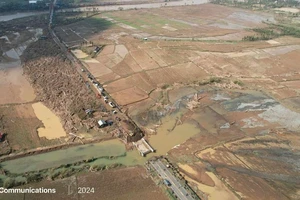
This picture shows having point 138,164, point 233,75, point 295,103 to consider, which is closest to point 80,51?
point 233,75

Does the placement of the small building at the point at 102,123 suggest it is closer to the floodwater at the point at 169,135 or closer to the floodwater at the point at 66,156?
the floodwater at the point at 66,156

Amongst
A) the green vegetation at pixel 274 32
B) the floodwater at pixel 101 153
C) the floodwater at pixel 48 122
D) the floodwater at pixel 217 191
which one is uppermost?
the green vegetation at pixel 274 32

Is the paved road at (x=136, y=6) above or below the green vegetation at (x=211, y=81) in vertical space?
above

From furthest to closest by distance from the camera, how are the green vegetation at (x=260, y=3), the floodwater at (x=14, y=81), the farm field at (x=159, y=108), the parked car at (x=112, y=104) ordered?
the green vegetation at (x=260, y=3)
the floodwater at (x=14, y=81)
the parked car at (x=112, y=104)
the farm field at (x=159, y=108)

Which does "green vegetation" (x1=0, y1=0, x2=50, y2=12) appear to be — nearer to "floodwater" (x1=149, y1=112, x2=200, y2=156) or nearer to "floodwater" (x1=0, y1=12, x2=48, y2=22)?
"floodwater" (x1=0, y1=12, x2=48, y2=22)

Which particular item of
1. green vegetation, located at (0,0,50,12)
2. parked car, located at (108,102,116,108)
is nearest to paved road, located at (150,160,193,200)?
parked car, located at (108,102,116,108)

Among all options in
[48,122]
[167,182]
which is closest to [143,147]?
[167,182]

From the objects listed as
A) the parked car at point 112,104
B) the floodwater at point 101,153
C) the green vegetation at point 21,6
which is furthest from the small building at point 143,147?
the green vegetation at point 21,6
